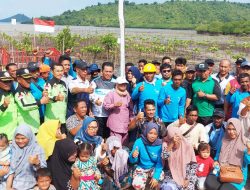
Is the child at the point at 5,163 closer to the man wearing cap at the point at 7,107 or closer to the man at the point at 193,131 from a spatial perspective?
the man wearing cap at the point at 7,107

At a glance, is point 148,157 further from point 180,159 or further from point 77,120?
point 77,120

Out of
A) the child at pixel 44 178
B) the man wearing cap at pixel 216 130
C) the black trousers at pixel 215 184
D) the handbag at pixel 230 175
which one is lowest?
the black trousers at pixel 215 184

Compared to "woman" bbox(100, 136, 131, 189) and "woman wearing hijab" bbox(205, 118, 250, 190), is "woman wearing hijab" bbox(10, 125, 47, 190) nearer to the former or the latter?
"woman" bbox(100, 136, 131, 189)

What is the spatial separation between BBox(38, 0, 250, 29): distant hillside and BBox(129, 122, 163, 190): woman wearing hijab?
268 feet

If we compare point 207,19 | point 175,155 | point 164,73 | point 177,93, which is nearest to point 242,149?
point 175,155

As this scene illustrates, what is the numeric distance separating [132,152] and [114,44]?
15072 millimetres

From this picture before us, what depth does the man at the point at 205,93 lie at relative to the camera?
5254mm

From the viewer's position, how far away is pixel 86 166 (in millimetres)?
4074

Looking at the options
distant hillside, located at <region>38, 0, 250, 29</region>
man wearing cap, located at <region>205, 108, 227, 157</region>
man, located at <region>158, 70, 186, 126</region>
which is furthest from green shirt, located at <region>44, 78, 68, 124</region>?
distant hillside, located at <region>38, 0, 250, 29</region>

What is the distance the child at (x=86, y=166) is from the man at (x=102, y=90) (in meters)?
1.23

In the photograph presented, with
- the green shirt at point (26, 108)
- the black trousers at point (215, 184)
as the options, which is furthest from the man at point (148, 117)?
the green shirt at point (26, 108)

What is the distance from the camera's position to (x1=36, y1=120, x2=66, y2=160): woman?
167 inches

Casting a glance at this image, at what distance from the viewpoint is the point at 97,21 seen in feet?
347

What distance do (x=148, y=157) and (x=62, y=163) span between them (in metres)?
1.11
